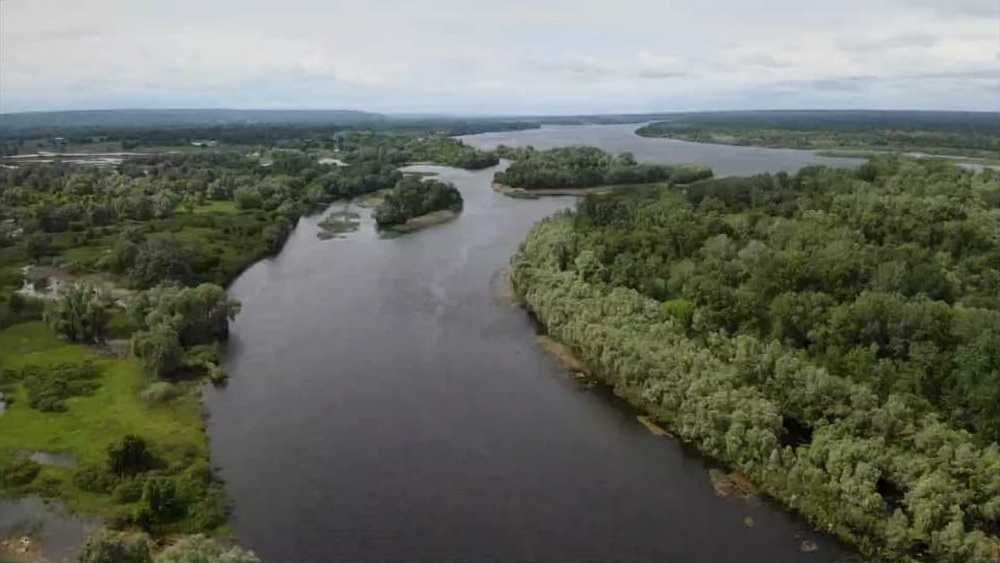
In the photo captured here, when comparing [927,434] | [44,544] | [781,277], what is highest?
[781,277]

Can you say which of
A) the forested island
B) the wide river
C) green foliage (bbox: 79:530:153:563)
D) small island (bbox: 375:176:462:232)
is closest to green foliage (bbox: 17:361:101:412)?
the forested island

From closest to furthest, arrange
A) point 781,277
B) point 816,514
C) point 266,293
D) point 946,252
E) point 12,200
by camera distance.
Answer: point 816,514 → point 781,277 → point 946,252 → point 266,293 → point 12,200

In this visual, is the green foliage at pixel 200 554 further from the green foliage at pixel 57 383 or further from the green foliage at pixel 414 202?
the green foliage at pixel 414 202

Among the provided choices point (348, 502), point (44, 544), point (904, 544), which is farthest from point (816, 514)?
point (44, 544)

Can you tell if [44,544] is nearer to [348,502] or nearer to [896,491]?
[348,502]

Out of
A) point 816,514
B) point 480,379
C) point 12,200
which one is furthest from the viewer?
point 12,200

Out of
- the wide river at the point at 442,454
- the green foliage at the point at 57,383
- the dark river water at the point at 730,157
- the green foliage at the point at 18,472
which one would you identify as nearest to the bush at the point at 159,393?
the wide river at the point at 442,454

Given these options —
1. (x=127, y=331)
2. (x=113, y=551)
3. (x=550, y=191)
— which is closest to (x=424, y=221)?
(x=550, y=191)

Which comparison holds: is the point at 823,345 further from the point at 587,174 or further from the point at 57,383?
the point at 587,174

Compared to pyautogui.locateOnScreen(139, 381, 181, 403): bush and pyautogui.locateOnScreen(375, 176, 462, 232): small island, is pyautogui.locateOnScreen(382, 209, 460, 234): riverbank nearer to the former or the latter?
pyautogui.locateOnScreen(375, 176, 462, 232): small island
